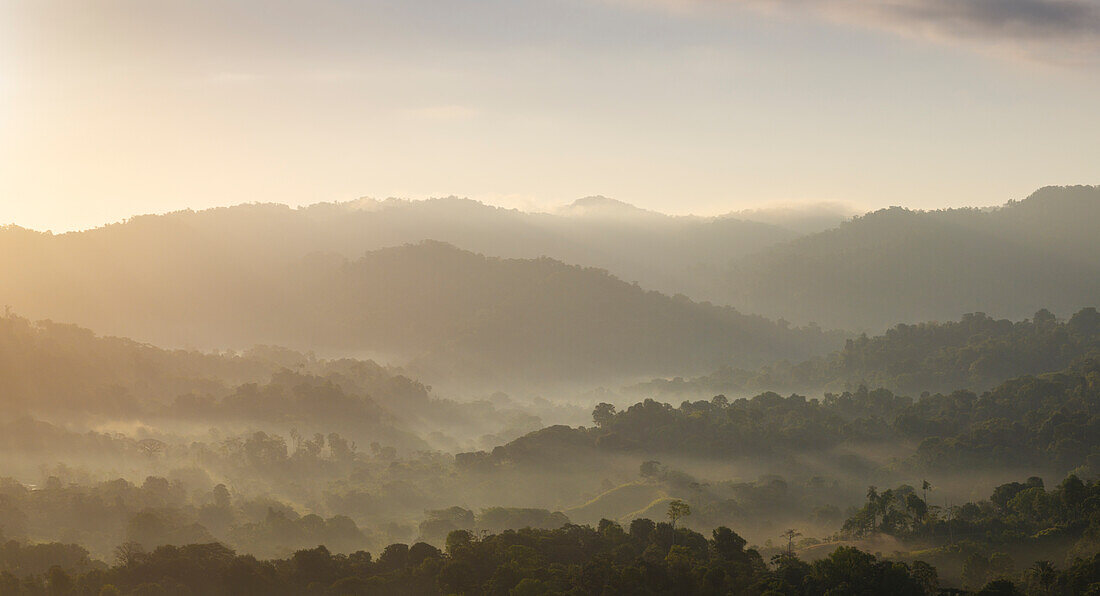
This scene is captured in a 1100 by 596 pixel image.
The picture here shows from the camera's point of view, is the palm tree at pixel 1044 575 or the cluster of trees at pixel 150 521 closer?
the palm tree at pixel 1044 575

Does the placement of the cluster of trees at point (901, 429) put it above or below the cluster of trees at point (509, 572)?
above

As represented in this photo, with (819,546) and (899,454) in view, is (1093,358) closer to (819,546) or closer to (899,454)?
(899,454)

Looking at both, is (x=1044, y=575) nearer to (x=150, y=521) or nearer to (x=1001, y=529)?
(x=1001, y=529)

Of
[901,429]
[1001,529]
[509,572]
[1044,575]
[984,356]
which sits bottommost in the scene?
[1044,575]

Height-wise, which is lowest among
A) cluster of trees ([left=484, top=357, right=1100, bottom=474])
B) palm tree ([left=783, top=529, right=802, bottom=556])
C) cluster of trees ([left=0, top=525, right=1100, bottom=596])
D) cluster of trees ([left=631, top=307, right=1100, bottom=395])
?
palm tree ([left=783, top=529, right=802, bottom=556])

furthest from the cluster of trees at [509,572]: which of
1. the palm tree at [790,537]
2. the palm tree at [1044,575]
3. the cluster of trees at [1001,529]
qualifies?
the cluster of trees at [1001,529]

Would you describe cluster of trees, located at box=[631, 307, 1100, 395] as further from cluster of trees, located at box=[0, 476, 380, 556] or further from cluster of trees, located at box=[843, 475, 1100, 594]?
cluster of trees, located at box=[0, 476, 380, 556]

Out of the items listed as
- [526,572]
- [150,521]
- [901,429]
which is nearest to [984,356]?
[901,429]

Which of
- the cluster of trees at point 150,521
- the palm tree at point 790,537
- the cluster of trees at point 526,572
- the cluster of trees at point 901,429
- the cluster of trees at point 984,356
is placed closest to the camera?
the cluster of trees at point 526,572

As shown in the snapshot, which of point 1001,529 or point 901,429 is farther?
point 901,429

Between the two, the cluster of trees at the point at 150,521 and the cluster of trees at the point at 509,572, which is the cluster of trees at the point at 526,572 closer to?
the cluster of trees at the point at 509,572

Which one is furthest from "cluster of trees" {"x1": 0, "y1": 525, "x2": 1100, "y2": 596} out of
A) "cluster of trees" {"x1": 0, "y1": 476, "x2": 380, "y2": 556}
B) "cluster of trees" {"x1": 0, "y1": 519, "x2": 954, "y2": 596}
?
"cluster of trees" {"x1": 0, "y1": 476, "x2": 380, "y2": 556}

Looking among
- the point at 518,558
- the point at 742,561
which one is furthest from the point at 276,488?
the point at 742,561
